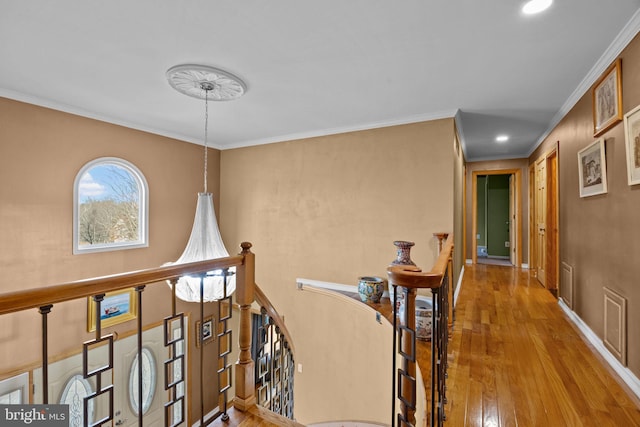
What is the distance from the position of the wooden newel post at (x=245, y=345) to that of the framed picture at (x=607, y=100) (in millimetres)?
2778

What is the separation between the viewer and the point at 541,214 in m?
4.74

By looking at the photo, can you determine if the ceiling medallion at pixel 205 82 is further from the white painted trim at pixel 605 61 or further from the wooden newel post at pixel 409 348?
the white painted trim at pixel 605 61

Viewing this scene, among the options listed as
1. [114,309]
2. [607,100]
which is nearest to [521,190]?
[607,100]

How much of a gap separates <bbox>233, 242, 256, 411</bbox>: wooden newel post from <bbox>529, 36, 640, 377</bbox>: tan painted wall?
2.46 m

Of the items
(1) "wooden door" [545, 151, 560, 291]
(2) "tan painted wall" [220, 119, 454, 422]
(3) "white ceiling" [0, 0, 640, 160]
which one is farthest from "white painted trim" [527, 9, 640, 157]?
(2) "tan painted wall" [220, 119, 454, 422]

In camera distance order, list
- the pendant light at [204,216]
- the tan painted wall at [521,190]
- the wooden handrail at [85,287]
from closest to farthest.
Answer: the wooden handrail at [85,287] < the pendant light at [204,216] < the tan painted wall at [521,190]

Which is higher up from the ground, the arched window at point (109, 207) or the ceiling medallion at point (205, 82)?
the ceiling medallion at point (205, 82)

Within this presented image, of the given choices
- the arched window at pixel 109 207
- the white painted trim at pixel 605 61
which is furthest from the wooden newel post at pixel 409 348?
the arched window at pixel 109 207

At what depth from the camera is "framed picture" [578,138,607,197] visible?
2.33 meters

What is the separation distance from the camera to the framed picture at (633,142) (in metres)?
1.84

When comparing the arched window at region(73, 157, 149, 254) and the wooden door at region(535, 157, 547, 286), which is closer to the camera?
the arched window at region(73, 157, 149, 254)

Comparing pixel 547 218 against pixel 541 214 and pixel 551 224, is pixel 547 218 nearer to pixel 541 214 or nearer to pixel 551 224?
pixel 551 224

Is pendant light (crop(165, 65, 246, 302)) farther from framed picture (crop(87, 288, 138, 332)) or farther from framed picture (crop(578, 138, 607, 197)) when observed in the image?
framed picture (crop(578, 138, 607, 197))

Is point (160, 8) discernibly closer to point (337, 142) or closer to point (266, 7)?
point (266, 7)
